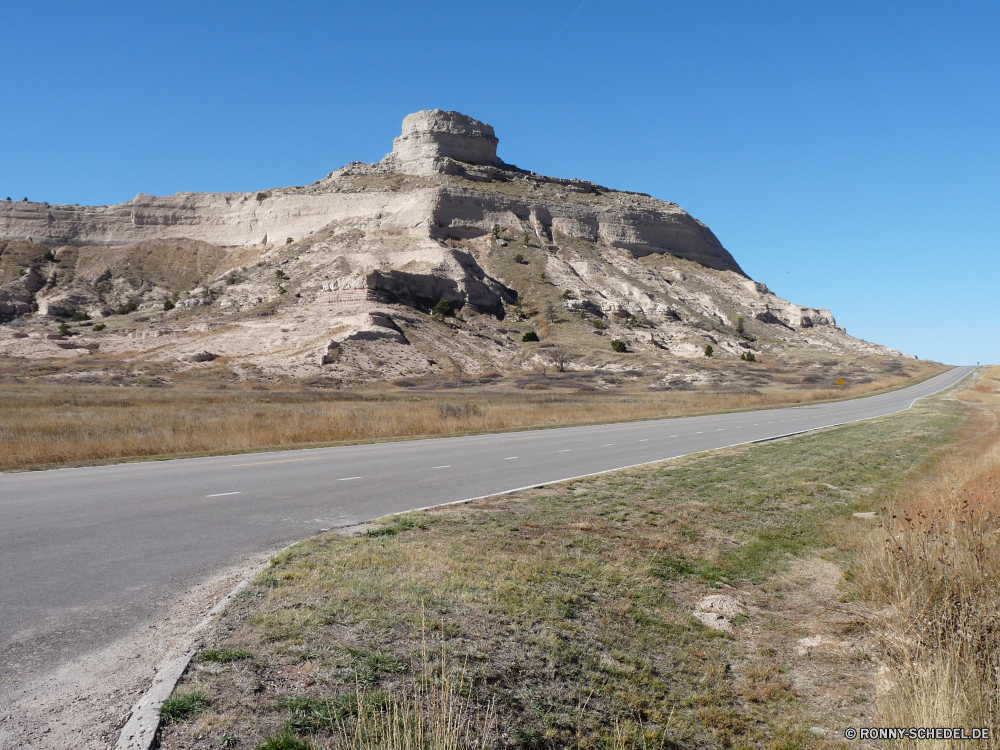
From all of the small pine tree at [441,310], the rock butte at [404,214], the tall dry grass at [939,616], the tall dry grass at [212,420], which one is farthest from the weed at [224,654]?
the rock butte at [404,214]

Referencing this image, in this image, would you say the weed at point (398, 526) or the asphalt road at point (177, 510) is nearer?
the asphalt road at point (177, 510)

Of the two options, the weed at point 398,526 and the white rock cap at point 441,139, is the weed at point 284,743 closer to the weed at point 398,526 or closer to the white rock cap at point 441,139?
the weed at point 398,526

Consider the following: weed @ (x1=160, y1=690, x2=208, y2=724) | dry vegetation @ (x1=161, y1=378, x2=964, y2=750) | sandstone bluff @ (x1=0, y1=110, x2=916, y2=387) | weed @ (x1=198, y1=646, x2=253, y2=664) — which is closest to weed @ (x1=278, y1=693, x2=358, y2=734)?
dry vegetation @ (x1=161, y1=378, x2=964, y2=750)

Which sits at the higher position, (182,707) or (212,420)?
(182,707)

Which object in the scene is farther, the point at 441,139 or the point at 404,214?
the point at 441,139

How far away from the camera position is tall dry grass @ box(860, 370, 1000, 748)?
11.7 ft

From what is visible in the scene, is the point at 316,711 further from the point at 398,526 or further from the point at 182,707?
the point at 398,526

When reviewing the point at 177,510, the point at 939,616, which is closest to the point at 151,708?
the point at 939,616

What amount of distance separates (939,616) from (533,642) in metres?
2.91

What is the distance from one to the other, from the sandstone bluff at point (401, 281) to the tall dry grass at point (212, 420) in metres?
16.2

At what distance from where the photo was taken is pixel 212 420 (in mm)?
20516

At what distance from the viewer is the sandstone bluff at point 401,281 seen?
6003 cm

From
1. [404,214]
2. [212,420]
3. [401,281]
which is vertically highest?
[404,214]

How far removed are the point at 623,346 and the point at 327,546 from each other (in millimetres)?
67556
